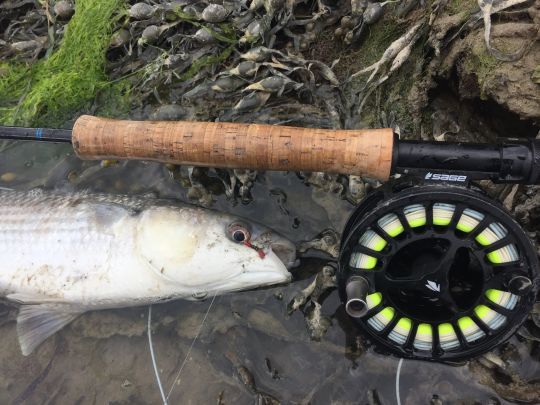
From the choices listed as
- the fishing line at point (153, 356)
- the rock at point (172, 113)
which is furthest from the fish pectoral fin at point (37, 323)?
the rock at point (172, 113)

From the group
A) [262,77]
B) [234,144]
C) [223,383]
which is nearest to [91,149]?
[234,144]

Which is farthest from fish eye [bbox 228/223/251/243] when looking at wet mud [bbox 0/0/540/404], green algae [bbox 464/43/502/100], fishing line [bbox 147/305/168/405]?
green algae [bbox 464/43/502/100]

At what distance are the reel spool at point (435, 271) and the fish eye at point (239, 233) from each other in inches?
25.4

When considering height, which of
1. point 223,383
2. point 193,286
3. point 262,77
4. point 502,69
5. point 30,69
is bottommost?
point 223,383

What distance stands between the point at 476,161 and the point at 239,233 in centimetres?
140

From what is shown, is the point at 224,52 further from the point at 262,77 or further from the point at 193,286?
the point at 193,286

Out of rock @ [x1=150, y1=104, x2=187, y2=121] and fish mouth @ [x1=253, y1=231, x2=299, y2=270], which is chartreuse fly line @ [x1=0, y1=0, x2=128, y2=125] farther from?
fish mouth @ [x1=253, y1=231, x2=299, y2=270]

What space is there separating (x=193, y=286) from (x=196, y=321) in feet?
1.16

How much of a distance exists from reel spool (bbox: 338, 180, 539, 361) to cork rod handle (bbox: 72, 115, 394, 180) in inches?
8.6

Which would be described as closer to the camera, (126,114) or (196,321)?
(196,321)

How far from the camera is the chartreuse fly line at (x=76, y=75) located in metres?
3.43

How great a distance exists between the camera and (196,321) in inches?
120

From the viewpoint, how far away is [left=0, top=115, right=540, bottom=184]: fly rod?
6.57 ft

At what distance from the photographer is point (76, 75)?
3.42 m
